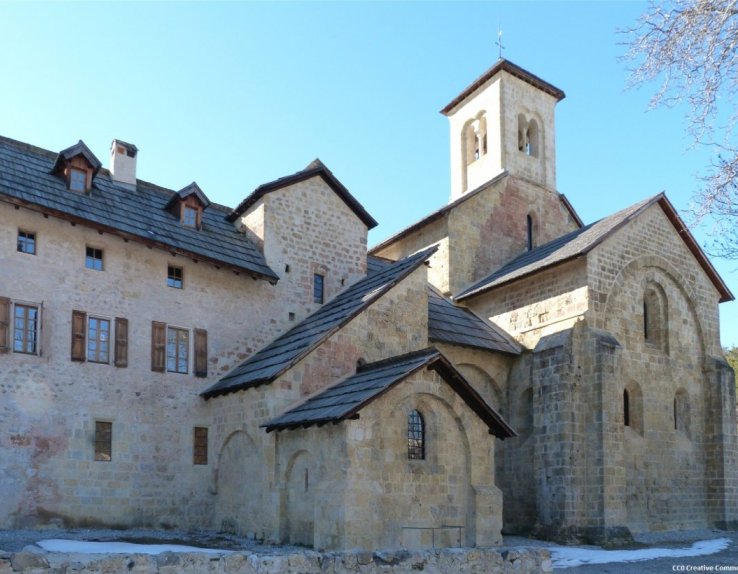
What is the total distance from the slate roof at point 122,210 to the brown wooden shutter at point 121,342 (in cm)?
220

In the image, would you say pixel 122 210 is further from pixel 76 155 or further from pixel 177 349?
pixel 177 349

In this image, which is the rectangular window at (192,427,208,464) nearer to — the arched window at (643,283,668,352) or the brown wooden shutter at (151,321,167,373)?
the brown wooden shutter at (151,321,167,373)

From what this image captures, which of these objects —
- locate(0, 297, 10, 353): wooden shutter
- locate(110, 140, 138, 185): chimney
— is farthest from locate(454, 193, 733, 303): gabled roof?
locate(0, 297, 10, 353): wooden shutter

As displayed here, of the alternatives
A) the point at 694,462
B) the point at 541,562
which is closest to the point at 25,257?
the point at 541,562

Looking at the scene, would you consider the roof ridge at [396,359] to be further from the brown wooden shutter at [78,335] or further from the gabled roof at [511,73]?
the gabled roof at [511,73]

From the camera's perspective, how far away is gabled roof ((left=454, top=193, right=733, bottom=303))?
25.5m

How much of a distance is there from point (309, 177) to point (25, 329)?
9692mm

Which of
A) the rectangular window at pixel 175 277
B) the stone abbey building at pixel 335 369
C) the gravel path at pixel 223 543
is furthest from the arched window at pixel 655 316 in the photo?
the rectangular window at pixel 175 277

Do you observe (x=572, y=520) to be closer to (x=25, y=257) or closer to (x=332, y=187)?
(x=332, y=187)

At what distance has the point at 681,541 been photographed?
23.6 metres

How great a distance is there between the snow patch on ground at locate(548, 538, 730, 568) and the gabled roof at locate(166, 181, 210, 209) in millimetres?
13509

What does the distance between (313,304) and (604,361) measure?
8717 millimetres

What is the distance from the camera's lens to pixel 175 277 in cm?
2242

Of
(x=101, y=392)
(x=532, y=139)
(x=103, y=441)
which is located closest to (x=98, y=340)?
Answer: (x=101, y=392)
